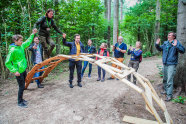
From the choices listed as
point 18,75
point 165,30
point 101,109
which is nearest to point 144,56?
point 165,30

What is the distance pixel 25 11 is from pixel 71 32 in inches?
134

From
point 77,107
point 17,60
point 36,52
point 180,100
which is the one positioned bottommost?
point 77,107

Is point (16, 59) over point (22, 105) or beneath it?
over

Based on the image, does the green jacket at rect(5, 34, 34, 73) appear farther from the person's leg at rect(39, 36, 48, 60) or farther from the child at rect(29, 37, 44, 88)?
the child at rect(29, 37, 44, 88)

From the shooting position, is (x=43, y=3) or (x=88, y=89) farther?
(x=43, y=3)

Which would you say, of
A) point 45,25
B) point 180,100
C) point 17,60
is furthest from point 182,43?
point 17,60

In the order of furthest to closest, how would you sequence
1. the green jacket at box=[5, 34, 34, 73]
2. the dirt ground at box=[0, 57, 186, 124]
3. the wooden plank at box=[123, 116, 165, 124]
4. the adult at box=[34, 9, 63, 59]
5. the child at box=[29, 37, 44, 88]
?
the child at box=[29, 37, 44, 88]
the adult at box=[34, 9, 63, 59]
the green jacket at box=[5, 34, 34, 73]
the dirt ground at box=[0, 57, 186, 124]
the wooden plank at box=[123, 116, 165, 124]

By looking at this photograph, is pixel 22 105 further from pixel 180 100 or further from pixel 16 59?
pixel 180 100

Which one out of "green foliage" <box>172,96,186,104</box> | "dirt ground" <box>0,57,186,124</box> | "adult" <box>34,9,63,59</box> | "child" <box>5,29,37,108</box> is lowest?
"dirt ground" <box>0,57,186,124</box>

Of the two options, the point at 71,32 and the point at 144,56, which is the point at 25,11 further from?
the point at 144,56

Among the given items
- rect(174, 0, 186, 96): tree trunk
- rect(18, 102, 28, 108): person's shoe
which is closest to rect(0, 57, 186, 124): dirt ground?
rect(18, 102, 28, 108): person's shoe

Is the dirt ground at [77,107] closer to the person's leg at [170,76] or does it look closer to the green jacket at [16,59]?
the person's leg at [170,76]

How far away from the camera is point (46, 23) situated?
3861 mm

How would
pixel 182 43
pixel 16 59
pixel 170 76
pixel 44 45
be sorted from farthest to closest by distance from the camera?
pixel 44 45, pixel 182 43, pixel 170 76, pixel 16 59
